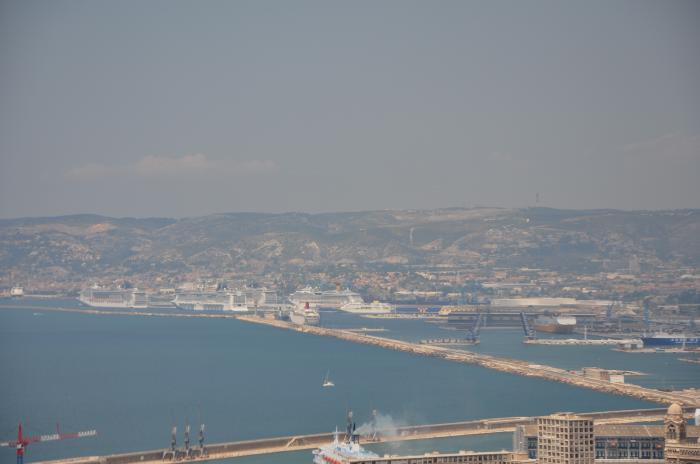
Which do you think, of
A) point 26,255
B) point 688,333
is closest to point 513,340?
point 688,333

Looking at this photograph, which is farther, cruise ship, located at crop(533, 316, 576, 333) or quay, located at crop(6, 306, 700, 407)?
cruise ship, located at crop(533, 316, 576, 333)

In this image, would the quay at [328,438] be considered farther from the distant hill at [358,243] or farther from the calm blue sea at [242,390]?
the distant hill at [358,243]

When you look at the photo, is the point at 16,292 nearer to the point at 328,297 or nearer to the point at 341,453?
the point at 328,297

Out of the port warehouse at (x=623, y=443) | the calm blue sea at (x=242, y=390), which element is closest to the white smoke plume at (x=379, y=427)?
the calm blue sea at (x=242, y=390)

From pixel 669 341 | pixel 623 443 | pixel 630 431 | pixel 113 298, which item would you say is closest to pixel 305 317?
pixel 669 341

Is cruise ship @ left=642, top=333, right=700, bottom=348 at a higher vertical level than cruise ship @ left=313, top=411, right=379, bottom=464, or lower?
higher

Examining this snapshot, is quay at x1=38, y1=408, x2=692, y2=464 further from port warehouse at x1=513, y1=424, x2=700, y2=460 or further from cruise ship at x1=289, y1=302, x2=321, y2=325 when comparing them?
cruise ship at x1=289, y1=302, x2=321, y2=325

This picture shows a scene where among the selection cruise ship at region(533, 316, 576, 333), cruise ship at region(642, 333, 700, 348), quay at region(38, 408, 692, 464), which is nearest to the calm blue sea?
quay at region(38, 408, 692, 464)
